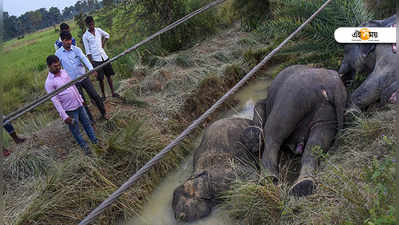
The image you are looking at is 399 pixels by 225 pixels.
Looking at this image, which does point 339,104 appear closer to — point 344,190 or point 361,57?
point 361,57

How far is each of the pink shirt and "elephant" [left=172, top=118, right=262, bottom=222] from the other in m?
1.59

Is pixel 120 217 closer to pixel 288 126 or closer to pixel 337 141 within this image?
pixel 288 126

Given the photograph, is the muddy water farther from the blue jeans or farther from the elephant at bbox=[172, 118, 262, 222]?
the blue jeans

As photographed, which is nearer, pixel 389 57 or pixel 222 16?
pixel 389 57

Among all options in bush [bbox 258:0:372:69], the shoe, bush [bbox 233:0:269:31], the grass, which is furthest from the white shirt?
bush [bbox 233:0:269:31]

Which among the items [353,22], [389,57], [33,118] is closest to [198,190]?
[389,57]

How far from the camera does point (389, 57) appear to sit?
380cm

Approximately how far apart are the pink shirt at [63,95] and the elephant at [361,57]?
340cm

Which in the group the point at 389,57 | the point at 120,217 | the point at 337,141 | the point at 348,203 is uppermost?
the point at 389,57

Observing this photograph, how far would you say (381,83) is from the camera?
3.72 m

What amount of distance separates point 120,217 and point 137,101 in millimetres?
2385

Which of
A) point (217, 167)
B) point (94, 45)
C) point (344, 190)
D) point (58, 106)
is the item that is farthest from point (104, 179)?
point (344, 190)

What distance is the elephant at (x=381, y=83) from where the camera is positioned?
12.0 ft

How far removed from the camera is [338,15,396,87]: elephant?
4.23m
